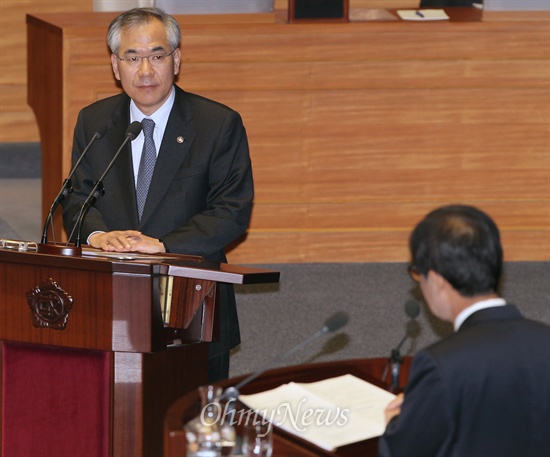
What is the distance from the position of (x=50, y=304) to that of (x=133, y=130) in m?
0.63

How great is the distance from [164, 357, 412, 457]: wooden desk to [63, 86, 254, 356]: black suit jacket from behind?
0.79 metres

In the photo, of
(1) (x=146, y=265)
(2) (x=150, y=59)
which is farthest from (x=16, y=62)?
(1) (x=146, y=265)

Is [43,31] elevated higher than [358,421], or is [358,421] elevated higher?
[43,31]

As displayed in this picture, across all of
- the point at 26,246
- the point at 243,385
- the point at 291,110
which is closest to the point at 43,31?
the point at 291,110

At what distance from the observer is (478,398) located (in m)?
2.39

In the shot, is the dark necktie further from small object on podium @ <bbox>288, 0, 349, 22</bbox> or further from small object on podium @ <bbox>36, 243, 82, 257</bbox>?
small object on podium @ <bbox>288, 0, 349, 22</bbox>

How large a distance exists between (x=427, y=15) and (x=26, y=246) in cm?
487

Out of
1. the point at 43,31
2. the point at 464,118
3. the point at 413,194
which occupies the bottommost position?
the point at 413,194

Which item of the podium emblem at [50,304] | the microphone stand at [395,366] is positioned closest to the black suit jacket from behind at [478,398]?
the microphone stand at [395,366]

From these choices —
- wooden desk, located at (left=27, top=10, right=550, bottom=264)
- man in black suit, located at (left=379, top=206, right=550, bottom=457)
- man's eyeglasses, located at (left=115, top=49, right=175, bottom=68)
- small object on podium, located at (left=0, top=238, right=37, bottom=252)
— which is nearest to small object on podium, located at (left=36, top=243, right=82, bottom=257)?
small object on podium, located at (left=0, top=238, right=37, bottom=252)

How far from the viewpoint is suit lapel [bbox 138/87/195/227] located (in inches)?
154

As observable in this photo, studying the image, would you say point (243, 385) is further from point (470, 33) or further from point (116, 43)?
point (470, 33)

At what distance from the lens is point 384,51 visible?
24.8 feet

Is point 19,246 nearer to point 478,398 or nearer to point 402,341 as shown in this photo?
point 402,341
